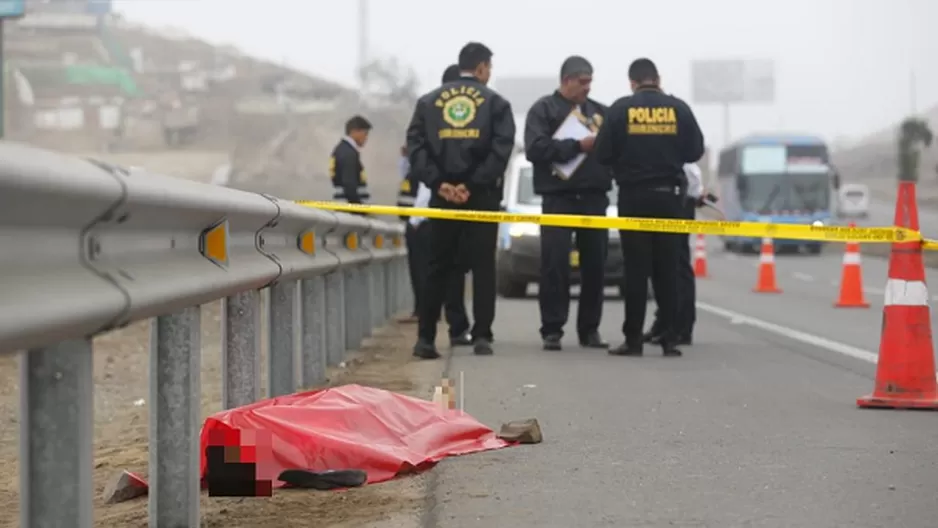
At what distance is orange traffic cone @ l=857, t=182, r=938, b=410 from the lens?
27.0 ft

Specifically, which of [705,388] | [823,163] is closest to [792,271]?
[823,163]

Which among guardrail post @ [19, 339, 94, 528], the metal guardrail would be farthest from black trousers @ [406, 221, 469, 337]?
guardrail post @ [19, 339, 94, 528]

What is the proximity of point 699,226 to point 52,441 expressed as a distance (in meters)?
6.68

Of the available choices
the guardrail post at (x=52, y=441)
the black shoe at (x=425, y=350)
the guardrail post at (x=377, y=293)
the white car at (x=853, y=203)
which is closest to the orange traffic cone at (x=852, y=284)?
the guardrail post at (x=377, y=293)

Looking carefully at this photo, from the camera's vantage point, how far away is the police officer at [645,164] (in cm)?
1139

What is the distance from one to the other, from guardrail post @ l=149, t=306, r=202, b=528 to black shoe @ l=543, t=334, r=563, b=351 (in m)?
A: 7.36

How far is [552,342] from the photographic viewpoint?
39.0ft

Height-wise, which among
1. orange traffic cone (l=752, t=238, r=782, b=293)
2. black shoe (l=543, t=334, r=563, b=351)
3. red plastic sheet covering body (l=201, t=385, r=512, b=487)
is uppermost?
red plastic sheet covering body (l=201, t=385, r=512, b=487)

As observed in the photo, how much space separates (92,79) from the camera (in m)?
124

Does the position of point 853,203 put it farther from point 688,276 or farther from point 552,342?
point 552,342

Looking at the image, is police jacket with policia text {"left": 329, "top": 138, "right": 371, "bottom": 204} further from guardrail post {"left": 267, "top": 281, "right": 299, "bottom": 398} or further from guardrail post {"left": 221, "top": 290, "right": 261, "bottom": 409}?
guardrail post {"left": 221, "top": 290, "right": 261, "bottom": 409}

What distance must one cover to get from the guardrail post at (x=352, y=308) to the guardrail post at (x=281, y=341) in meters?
3.53

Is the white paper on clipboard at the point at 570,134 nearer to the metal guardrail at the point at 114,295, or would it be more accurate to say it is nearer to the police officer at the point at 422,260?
the police officer at the point at 422,260

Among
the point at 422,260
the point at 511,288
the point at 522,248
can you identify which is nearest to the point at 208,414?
the point at 422,260
